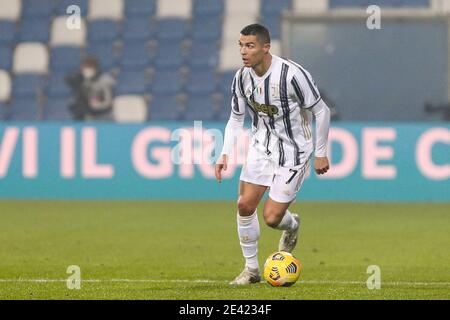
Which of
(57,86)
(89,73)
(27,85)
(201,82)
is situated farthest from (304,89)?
(27,85)

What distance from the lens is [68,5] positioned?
2438 cm

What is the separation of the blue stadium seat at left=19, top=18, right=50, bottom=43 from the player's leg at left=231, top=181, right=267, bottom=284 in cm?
1470

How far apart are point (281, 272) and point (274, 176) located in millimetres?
836

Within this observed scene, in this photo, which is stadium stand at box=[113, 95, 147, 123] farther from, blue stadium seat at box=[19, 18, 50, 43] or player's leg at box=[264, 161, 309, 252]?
player's leg at box=[264, 161, 309, 252]

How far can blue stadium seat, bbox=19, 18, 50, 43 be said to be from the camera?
2417 centimetres

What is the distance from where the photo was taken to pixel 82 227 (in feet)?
50.6

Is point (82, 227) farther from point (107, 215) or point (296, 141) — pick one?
point (296, 141)

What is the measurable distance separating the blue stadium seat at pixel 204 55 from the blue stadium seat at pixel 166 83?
1.37 feet

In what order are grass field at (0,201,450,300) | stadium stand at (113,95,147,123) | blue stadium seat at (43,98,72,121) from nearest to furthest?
grass field at (0,201,450,300)
stadium stand at (113,95,147,123)
blue stadium seat at (43,98,72,121)

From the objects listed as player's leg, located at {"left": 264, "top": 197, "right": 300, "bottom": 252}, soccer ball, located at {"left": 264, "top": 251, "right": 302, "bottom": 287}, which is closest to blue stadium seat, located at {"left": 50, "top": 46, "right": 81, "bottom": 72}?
player's leg, located at {"left": 264, "top": 197, "right": 300, "bottom": 252}

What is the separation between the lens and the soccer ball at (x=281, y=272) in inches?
377
